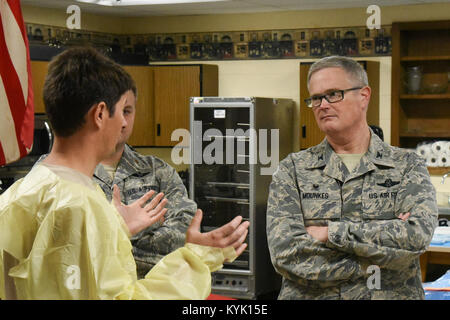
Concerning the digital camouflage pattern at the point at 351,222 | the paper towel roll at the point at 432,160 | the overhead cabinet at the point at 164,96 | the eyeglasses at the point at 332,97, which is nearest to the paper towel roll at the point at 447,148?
the paper towel roll at the point at 432,160

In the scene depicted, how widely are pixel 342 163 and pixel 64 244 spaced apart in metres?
1.29

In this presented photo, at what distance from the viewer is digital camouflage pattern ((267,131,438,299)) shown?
2.23 m

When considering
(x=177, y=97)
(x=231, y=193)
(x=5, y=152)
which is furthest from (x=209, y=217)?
(x=5, y=152)

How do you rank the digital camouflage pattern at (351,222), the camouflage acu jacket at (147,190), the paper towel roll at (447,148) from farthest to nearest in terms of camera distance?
the paper towel roll at (447,148)
the camouflage acu jacket at (147,190)
the digital camouflage pattern at (351,222)

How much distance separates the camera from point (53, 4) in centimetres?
634

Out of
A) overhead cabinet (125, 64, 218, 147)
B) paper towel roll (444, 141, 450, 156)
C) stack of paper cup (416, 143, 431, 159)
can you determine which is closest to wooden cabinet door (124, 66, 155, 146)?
overhead cabinet (125, 64, 218, 147)

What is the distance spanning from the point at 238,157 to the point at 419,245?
4206mm

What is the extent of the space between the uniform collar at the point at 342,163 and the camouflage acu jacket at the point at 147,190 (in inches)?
22.9

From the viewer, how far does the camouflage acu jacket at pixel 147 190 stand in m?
2.61

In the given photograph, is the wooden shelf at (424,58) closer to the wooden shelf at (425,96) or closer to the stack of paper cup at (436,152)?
the wooden shelf at (425,96)

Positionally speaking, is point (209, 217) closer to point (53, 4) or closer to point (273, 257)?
point (53, 4)

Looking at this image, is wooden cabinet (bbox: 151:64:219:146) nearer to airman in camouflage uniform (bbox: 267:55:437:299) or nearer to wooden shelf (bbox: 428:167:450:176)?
wooden shelf (bbox: 428:167:450:176)

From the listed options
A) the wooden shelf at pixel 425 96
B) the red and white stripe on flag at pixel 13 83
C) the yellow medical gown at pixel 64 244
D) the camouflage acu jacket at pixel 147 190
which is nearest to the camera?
the yellow medical gown at pixel 64 244

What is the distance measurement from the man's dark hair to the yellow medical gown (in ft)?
0.38
